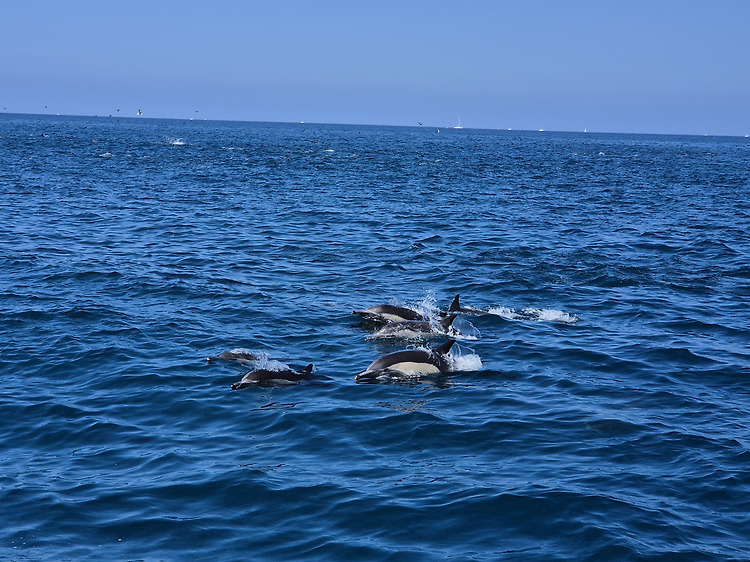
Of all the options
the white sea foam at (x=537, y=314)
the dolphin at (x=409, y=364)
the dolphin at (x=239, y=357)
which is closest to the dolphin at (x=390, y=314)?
the white sea foam at (x=537, y=314)

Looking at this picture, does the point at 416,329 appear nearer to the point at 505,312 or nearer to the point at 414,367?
the point at 414,367

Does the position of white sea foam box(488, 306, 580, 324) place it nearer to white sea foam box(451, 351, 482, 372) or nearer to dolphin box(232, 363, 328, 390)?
white sea foam box(451, 351, 482, 372)

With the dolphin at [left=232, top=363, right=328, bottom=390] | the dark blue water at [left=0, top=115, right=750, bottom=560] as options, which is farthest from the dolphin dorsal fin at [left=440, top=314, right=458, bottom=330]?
the dolphin at [left=232, top=363, right=328, bottom=390]

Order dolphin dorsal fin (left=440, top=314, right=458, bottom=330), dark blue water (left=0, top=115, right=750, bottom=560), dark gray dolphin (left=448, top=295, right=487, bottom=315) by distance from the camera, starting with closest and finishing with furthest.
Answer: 1. dark blue water (left=0, top=115, right=750, bottom=560)
2. dolphin dorsal fin (left=440, top=314, right=458, bottom=330)
3. dark gray dolphin (left=448, top=295, right=487, bottom=315)

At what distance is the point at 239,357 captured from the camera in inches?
636

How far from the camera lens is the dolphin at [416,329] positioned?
18.2m

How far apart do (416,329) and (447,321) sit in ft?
2.83

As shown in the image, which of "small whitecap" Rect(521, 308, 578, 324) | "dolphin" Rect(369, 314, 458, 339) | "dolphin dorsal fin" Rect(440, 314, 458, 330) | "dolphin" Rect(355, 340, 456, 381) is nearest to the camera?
"dolphin" Rect(355, 340, 456, 381)

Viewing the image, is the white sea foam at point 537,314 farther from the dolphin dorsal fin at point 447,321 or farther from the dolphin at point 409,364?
the dolphin at point 409,364

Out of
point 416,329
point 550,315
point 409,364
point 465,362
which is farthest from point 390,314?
point 550,315

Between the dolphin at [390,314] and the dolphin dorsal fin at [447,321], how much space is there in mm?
976

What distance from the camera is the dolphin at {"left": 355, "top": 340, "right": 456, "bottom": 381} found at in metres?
15.4

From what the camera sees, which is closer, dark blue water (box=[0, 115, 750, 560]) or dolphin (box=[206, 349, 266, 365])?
dark blue water (box=[0, 115, 750, 560])

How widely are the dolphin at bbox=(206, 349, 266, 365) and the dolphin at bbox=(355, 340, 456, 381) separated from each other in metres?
2.31
